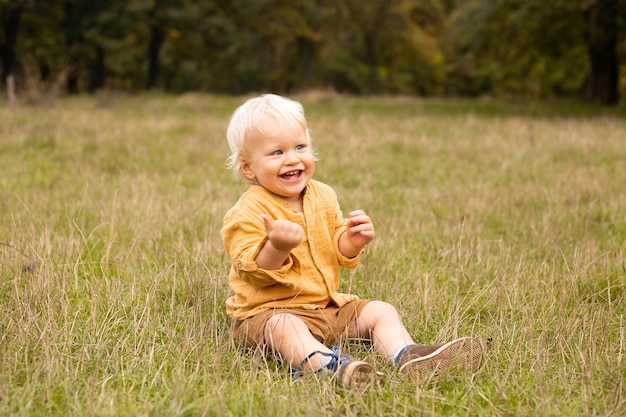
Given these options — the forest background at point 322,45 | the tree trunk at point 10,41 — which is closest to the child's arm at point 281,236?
the forest background at point 322,45

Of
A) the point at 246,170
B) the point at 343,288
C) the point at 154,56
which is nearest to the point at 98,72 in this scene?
the point at 154,56

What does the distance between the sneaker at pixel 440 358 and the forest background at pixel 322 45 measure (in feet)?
44.2

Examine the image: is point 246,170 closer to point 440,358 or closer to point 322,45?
point 440,358

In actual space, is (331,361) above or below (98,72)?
below

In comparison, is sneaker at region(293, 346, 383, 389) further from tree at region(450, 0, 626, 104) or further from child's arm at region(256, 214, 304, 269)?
tree at region(450, 0, 626, 104)

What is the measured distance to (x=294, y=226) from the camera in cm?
254

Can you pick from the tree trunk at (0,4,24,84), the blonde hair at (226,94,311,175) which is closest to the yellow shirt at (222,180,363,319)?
the blonde hair at (226,94,311,175)

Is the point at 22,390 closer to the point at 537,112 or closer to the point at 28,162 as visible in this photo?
the point at 28,162

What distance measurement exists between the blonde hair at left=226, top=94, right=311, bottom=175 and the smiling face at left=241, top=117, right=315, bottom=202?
0.06 feet

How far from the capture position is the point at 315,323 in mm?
2926

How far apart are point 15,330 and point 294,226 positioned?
1.23 m

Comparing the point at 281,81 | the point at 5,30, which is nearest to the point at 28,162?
the point at 5,30

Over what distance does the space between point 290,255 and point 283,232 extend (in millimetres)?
448

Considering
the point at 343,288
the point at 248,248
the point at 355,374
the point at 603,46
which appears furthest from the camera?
the point at 603,46
